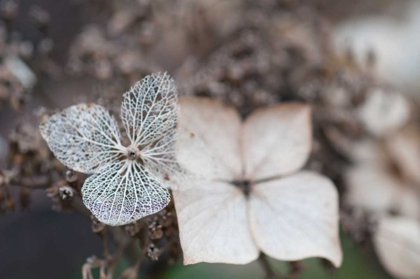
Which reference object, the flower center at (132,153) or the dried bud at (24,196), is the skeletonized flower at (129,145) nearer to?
the flower center at (132,153)

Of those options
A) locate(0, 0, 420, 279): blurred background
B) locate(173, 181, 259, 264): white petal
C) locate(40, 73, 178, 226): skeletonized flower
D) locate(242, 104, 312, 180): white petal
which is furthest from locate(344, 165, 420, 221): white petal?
locate(40, 73, 178, 226): skeletonized flower

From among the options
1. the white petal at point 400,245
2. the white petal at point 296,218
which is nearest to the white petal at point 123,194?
the white petal at point 296,218

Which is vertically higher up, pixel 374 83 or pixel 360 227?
pixel 374 83

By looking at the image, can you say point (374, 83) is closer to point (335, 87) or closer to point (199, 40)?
point (335, 87)

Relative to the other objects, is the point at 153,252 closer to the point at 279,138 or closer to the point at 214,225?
the point at 214,225

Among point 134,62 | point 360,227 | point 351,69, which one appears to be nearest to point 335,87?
point 351,69

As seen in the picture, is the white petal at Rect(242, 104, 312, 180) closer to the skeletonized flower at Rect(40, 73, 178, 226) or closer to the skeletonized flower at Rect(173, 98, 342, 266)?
the skeletonized flower at Rect(173, 98, 342, 266)
